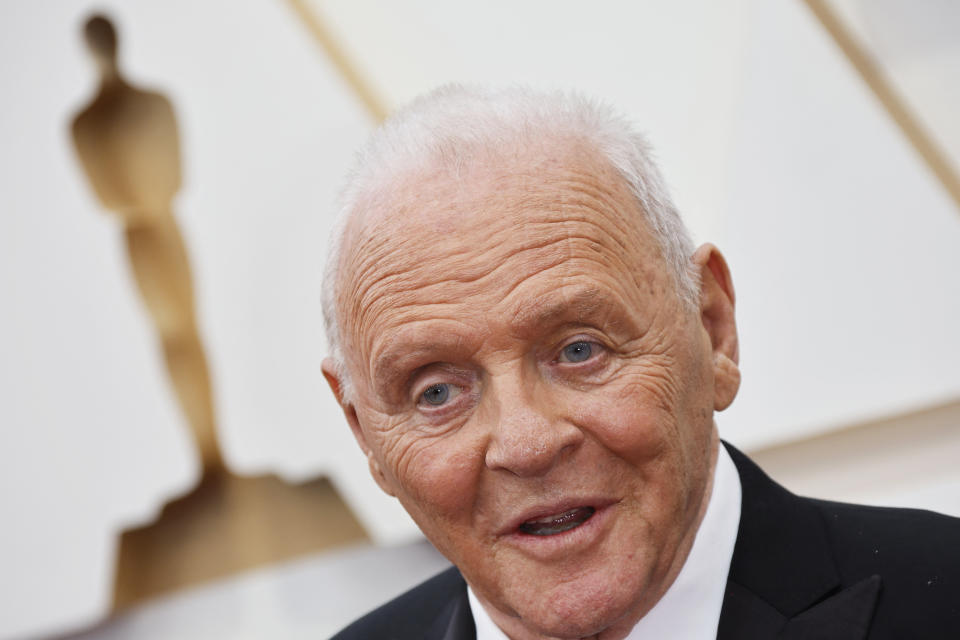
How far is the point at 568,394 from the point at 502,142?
34 cm

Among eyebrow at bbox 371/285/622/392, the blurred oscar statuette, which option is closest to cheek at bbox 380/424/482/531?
eyebrow at bbox 371/285/622/392

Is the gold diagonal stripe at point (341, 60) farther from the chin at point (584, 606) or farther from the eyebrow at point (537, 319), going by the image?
the chin at point (584, 606)

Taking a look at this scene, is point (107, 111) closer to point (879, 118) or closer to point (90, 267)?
point (90, 267)

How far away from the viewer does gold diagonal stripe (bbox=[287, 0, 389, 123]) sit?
3.26m

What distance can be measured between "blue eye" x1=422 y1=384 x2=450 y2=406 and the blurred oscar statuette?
195 cm

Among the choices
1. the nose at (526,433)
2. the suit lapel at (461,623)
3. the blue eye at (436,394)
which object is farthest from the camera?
the suit lapel at (461,623)

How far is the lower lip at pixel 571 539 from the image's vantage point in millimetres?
1306

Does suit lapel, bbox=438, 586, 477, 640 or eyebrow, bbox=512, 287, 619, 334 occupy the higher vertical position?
eyebrow, bbox=512, 287, 619, 334

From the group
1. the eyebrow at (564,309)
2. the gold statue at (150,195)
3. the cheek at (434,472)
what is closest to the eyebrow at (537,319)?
the eyebrow at (564,309)

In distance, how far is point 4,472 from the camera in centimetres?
335

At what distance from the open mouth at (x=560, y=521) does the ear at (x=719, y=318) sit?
0.94 ft

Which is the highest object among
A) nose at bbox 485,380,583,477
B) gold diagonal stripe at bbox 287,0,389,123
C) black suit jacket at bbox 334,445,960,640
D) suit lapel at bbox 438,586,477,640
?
gold diagonal stripe at bbox 287,0,389,123

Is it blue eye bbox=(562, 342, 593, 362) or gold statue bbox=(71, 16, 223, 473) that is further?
gold statue bbox=(71, 16, 223, 473)

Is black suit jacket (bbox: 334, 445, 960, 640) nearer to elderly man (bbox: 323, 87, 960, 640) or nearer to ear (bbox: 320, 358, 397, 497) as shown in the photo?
elderly man (bbox: 323, 87, 960, 640)
